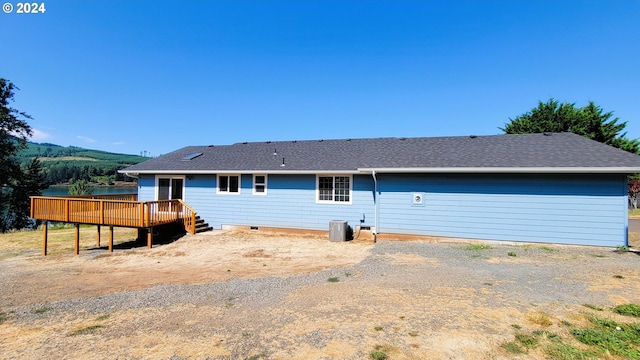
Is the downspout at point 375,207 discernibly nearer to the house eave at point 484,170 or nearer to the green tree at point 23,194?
the house eave at point 484,170

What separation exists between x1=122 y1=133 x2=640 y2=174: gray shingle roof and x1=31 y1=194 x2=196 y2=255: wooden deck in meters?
2.46

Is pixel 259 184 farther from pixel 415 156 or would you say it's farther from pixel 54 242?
pixel 54 242

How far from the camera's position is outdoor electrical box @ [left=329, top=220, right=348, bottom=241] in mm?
11523

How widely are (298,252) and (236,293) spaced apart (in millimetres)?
4010

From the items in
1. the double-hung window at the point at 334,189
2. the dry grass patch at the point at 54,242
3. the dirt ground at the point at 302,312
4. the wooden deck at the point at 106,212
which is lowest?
the dry grass patch at the point at 54,242

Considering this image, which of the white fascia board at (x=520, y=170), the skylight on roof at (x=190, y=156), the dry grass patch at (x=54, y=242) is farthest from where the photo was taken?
the skylight on roof at (x=190, y=156)

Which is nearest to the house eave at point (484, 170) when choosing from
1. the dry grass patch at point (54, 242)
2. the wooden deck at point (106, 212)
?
the wooden deck at point (106, 212)

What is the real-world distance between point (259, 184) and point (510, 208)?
9.85m

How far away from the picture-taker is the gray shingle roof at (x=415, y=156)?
381 inches

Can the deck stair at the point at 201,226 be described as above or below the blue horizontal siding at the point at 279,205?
below

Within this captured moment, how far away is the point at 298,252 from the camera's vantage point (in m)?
9.86

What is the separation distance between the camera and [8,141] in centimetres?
2511
